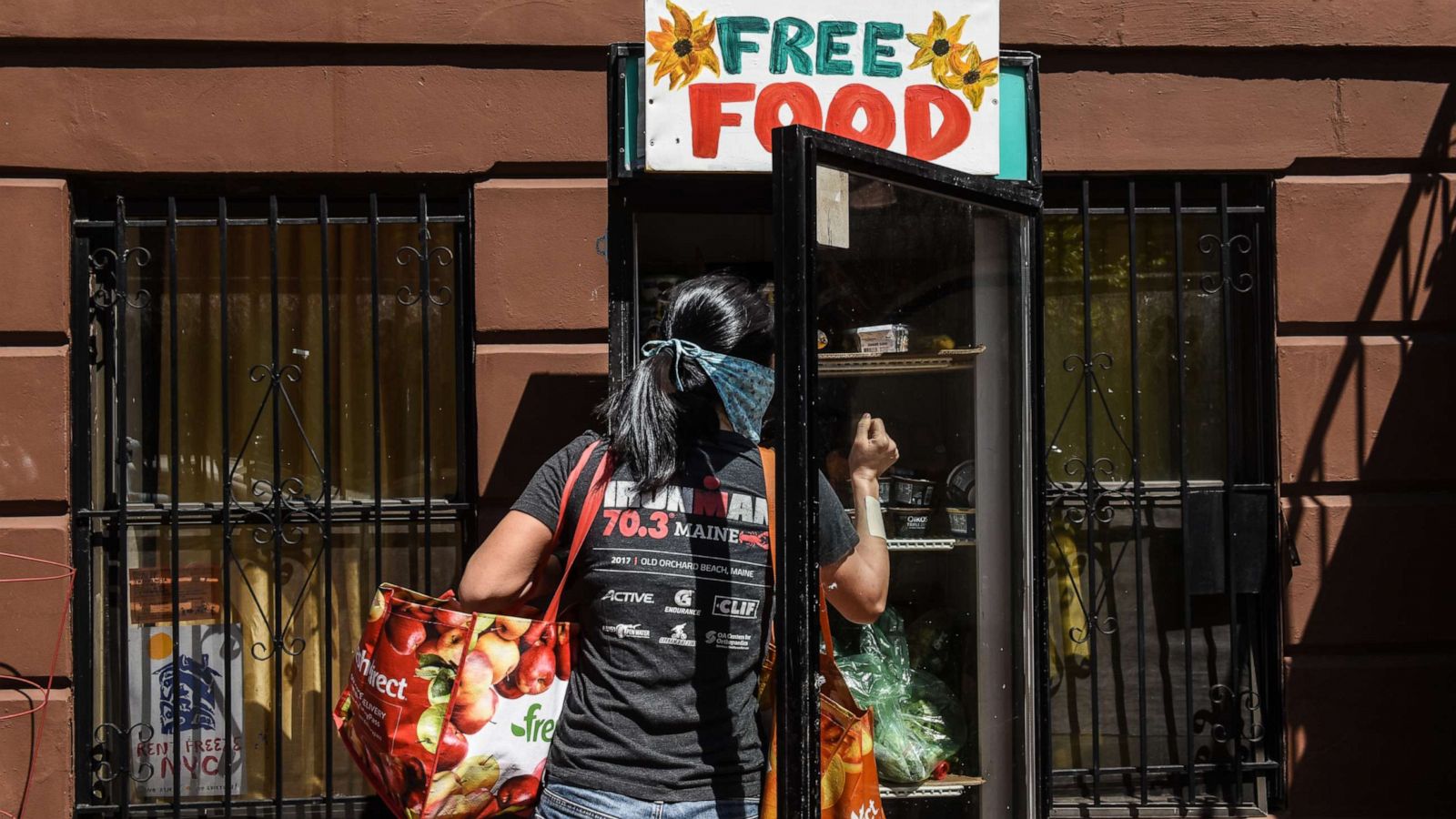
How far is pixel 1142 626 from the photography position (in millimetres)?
4379

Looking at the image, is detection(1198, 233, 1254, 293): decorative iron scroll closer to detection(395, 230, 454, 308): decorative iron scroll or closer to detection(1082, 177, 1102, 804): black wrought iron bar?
detection(1082, 177, 1102, 804): black wrought iron bar

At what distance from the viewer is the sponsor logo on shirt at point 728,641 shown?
239cm

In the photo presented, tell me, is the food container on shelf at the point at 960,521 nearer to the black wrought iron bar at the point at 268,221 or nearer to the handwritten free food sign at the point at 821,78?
the handwritten free food sign at the point at 821,78

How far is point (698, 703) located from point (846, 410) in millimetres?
755

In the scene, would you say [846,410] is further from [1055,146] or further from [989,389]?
[1055,146]

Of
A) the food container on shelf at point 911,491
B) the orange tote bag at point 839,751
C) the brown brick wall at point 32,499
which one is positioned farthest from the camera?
the brown brick wall at point 32,499

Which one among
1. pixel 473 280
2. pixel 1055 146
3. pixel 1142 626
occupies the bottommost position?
pixel 1142 626

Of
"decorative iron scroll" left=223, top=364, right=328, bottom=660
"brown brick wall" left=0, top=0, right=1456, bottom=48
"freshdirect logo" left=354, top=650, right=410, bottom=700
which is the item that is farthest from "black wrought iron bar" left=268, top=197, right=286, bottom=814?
"freshdirect logo" left=354, top=650, right=410, bottom=700

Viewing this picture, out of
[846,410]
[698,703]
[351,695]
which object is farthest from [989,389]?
[351,695]

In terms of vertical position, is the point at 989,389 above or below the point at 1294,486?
above

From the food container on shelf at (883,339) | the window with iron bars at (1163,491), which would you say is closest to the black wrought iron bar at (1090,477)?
the window with iron bars at (1163,491)

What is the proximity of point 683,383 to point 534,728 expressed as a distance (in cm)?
75

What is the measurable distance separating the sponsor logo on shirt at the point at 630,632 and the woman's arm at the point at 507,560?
0.70 ft

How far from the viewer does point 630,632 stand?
239cm
